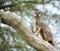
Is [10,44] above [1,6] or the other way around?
the other way around

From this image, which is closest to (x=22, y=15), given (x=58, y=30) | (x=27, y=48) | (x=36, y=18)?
(x=27, y=48)

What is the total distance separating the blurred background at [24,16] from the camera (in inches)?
348

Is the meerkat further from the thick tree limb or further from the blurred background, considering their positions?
the blurred background

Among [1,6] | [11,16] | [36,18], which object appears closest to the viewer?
[11,16]

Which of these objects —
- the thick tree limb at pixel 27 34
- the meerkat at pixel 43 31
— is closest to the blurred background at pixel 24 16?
the meerkat at pixel 43 31

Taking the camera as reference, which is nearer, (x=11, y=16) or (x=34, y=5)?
(x=11, y=16)

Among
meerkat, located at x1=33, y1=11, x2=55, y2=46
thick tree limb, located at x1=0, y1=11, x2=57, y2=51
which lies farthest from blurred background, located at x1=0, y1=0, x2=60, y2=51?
thick tree limb, located at x1=0, y1=11, x2=57, y2=51

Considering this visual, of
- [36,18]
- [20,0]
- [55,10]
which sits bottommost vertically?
[55,10]

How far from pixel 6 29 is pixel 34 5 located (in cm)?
180

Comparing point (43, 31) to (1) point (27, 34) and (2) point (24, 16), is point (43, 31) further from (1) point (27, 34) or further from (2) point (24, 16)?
(2) point (24, 16)

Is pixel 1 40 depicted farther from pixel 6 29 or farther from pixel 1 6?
pixel 1 6

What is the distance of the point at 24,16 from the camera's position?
1020 centimetres

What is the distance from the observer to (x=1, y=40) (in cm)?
866

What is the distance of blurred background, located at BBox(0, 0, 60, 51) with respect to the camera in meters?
8.83
